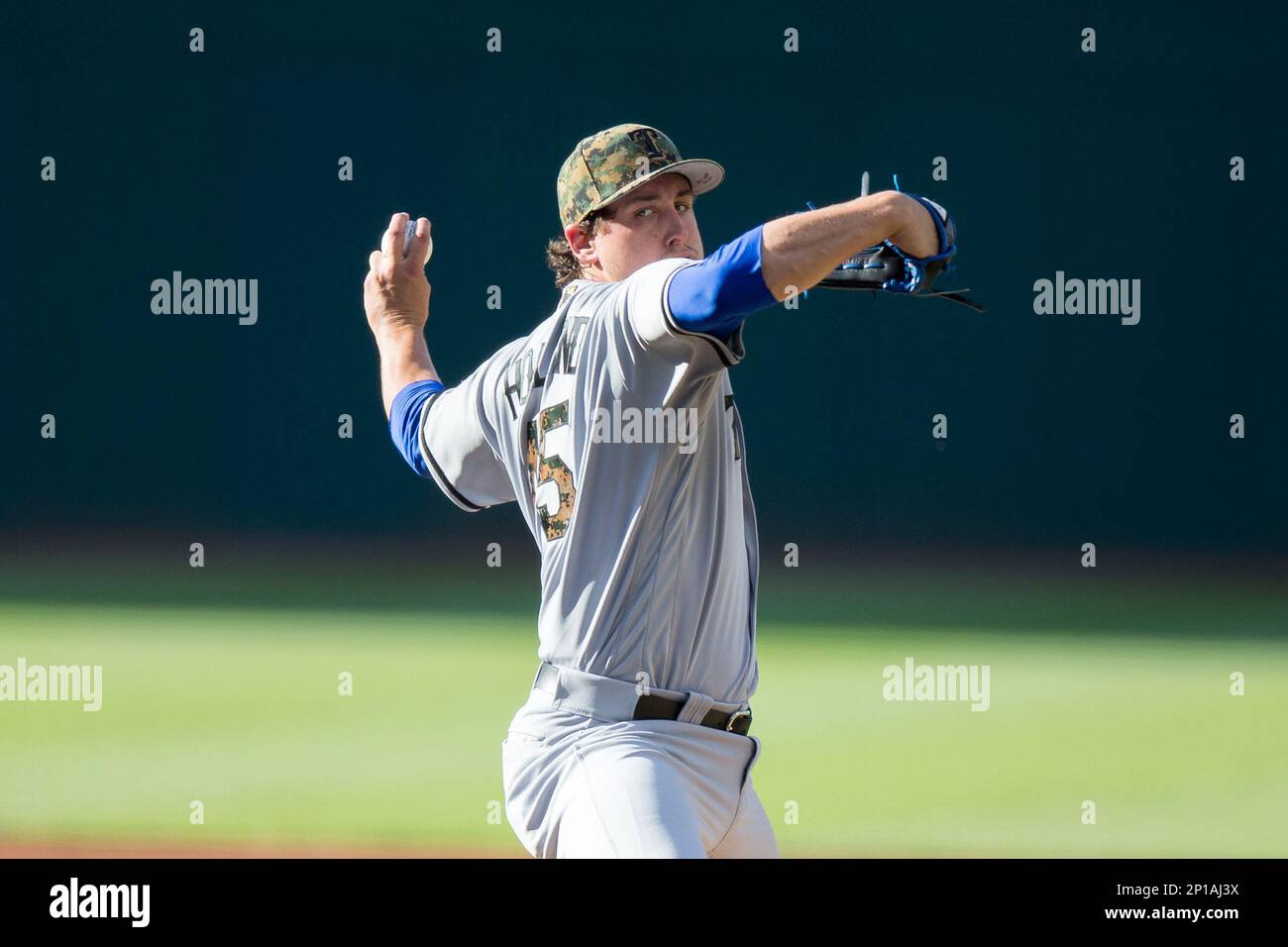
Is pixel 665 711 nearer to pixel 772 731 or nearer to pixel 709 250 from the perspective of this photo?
pixel 772 731

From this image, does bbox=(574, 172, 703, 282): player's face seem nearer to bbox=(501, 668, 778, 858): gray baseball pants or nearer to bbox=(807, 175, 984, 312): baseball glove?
bbox=(807, 175, 984, 312): baseball glove

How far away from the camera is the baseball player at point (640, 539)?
2.18 meters

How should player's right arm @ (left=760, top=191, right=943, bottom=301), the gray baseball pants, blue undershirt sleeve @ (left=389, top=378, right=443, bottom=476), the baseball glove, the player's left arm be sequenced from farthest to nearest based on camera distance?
1. the player's left arm
2. blue undershirt sleeve @ (left=389, top=378, right=443, bottom=476)
3. the gray baseball pants
4. the baseball glove
5. player's right arm @ (left=760, top=191, right=943, bottom=301)

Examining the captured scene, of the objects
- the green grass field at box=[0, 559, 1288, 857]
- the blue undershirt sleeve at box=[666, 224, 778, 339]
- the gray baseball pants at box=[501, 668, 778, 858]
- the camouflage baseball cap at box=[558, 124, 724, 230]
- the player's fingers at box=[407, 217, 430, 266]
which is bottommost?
the green grass field at box=[0, 559, 1288, 857]

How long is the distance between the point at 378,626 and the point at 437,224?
87.3 inches

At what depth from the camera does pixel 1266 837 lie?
15.6 feet

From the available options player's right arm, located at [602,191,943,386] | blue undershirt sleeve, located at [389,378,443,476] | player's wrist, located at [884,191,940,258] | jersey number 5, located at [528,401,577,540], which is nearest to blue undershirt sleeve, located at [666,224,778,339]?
player's right arm, located at [602,191,943,386]

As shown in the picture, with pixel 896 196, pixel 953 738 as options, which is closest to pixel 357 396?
pixel 953 738

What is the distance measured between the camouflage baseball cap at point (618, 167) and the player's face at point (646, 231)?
3 centimetres

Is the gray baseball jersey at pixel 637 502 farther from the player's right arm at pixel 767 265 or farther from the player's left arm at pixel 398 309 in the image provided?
the player's left arm at pixel 398 309

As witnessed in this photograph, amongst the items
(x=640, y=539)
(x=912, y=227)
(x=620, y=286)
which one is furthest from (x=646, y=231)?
→ (x=912, y=227)

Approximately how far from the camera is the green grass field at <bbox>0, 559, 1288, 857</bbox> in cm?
480

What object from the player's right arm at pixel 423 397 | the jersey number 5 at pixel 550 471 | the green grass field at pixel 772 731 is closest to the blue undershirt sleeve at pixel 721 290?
the jersey number 5 at pixel 550 471

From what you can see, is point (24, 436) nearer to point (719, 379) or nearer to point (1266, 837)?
point (1266, 837)
